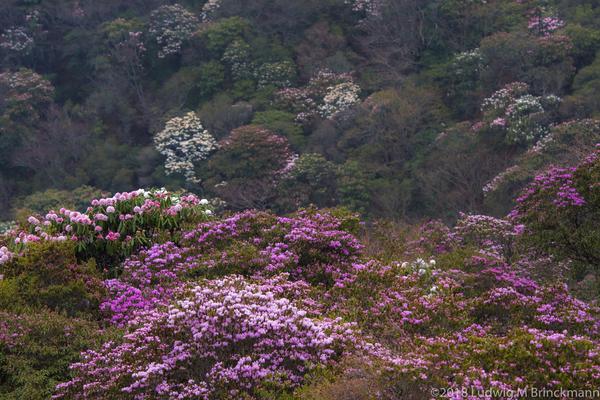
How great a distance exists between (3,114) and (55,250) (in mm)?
30583

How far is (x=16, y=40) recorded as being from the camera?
41.8 m

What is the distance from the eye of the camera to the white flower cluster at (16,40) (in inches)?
1631

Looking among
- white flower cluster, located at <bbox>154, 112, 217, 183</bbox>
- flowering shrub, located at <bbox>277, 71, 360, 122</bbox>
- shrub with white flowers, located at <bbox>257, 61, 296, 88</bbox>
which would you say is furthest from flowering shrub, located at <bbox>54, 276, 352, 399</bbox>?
shrub with white flowers, located at <bbox>257, 61, 296, 88</bbox>

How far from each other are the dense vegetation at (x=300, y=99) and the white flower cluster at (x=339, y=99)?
0.08 metres

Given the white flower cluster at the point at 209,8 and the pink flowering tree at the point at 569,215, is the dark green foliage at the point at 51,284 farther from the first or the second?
the white flower cluster at the point at 209,8

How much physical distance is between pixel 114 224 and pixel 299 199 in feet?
58.6

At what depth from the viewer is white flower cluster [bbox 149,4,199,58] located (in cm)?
3906

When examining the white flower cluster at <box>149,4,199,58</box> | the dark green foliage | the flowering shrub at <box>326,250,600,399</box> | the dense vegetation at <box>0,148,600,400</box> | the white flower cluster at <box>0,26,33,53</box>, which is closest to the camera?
the flowering shrub at <box>326,250,600,399</box>

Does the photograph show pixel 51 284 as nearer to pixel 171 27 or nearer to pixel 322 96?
pixel 322 96

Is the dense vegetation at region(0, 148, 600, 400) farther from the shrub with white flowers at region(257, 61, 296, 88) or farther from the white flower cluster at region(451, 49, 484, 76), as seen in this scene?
the shrub with white flowers at region(257, 61, 296, 88)

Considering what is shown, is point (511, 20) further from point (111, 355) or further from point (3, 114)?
point (111, 355)

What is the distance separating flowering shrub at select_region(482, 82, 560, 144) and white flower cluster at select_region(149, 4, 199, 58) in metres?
17.8

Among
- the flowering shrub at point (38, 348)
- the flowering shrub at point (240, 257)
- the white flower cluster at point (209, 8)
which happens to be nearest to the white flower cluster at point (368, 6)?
the white flower cluster at point (209, 8)

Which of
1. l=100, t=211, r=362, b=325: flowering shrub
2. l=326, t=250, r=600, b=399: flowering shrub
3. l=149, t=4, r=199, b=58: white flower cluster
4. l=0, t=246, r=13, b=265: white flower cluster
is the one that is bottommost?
l=326, t=250, r=600, b=399: flowering shrub
